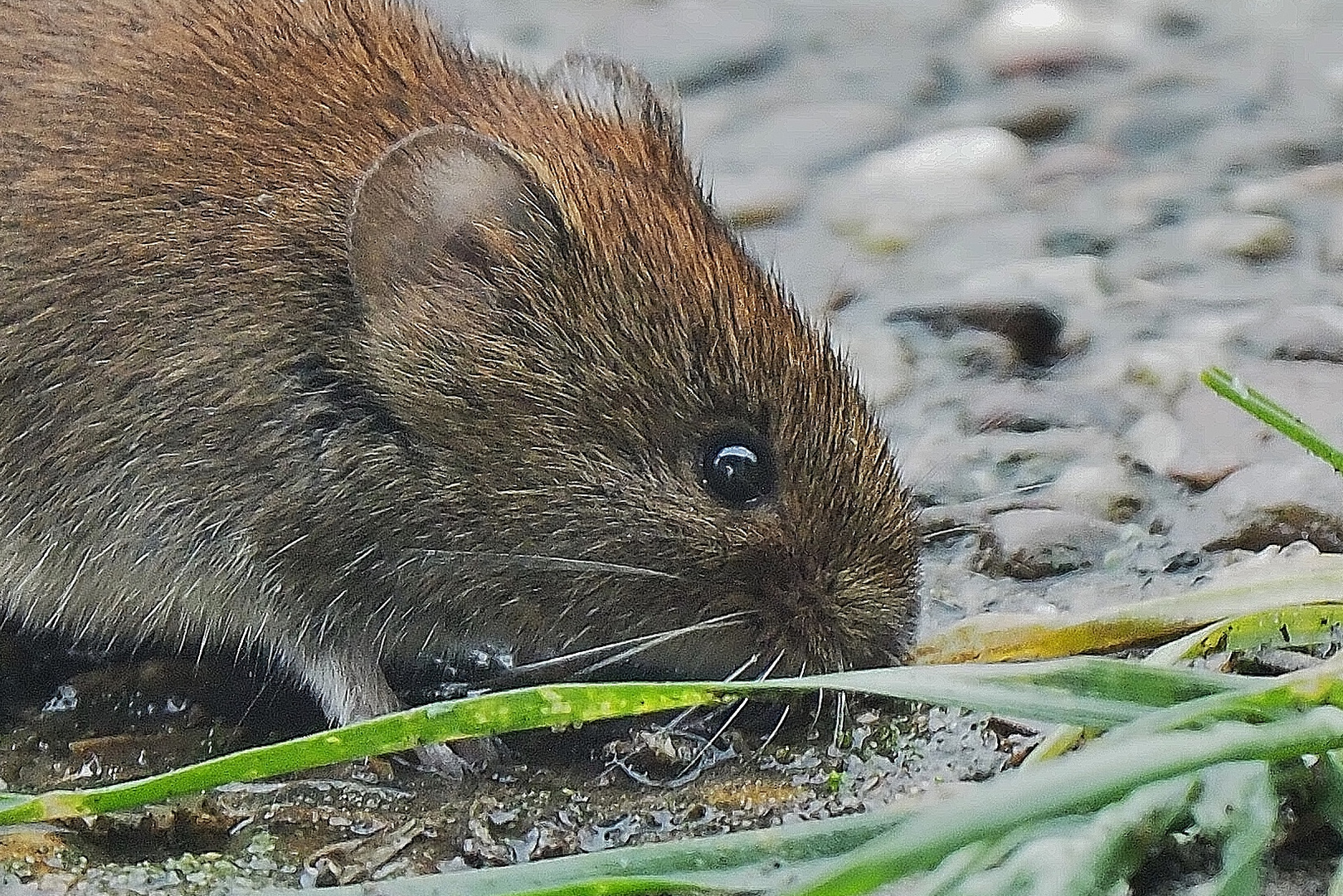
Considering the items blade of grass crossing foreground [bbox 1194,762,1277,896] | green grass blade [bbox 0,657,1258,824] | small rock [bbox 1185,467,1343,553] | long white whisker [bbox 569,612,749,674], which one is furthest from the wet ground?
green grass blade [bbox 0,657,1258,824]

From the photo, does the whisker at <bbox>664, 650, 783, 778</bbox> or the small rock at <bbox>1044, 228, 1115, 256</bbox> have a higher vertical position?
the small rock at <bbox>1044, 228, 1115, 256</bbox>

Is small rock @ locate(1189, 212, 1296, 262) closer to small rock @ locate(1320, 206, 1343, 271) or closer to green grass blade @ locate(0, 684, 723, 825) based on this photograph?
small rock @ locate(1320, 206, 1343, 271)

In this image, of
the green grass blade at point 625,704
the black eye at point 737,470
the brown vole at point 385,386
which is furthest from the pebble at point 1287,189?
the green grass blade at point 625,704

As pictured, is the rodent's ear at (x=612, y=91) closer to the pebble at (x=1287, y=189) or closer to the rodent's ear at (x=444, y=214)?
the rodent's ear at (x=444, y=214)

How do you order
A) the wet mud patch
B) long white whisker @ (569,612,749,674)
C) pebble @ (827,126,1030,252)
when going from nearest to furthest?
the wet mud patch → long white whisker @ (569,612,749,674) → pebble @ (827,126,1030,252)

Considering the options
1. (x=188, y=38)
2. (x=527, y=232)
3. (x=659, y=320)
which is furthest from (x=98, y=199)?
(x=659, y=320)

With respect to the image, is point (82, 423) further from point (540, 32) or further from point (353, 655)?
point (540, 32)

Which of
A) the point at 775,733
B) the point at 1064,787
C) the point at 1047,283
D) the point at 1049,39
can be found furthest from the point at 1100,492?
the point at 1049,39
